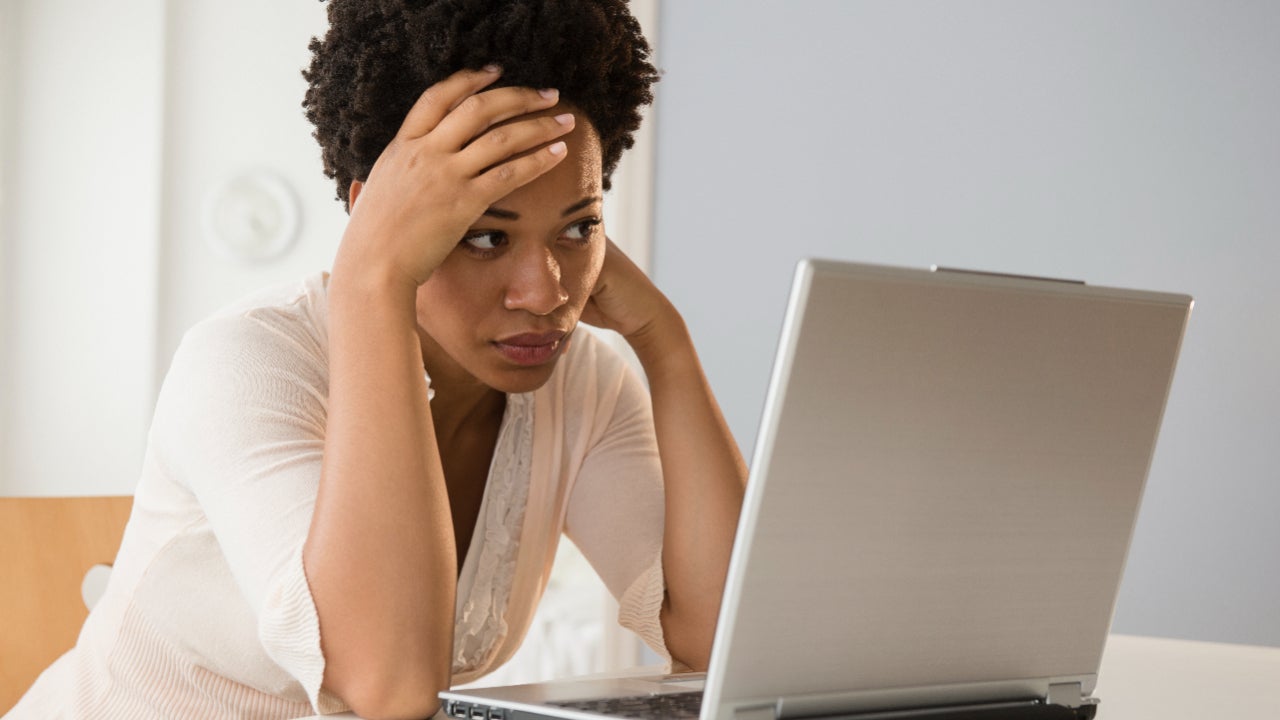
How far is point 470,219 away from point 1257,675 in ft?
2.62

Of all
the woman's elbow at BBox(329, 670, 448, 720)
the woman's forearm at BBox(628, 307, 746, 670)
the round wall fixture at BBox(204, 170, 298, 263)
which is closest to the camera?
the woman's elbow at BBox(329, 670, 448, 720)

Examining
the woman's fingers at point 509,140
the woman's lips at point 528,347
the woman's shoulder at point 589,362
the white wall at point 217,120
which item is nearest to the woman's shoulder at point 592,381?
the woman's shoulder at point 589,362

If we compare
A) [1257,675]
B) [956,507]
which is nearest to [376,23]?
[956,507]


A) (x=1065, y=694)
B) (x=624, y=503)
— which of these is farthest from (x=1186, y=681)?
(x=624, y=503)

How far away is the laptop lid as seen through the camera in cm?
66

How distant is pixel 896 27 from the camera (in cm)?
253

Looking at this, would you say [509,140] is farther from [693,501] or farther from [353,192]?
[693,501]

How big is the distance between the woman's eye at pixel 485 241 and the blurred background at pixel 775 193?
149 centimetres

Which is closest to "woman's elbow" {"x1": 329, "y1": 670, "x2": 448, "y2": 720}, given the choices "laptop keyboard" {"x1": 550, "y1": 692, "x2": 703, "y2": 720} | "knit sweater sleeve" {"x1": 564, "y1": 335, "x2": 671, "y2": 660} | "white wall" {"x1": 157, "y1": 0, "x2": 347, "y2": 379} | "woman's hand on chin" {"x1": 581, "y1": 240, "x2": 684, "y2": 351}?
"laptop keyboard" {"x1": 550, "y1": 692, "x2": 703, "y2": 720}

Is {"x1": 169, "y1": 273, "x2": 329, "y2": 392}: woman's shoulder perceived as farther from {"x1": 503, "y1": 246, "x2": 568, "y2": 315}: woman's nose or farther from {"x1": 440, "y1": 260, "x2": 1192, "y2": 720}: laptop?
{"x1": 440, "y1": 260, "x2": 1192, "y2": 720}: laptop

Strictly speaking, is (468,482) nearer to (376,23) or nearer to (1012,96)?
(376,23)

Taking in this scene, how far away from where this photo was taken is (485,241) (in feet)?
3.65

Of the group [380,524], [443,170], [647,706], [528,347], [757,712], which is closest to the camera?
[757,712]

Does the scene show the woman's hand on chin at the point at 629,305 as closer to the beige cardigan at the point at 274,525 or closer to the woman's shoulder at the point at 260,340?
the beige cardigan at the point at 274,525
